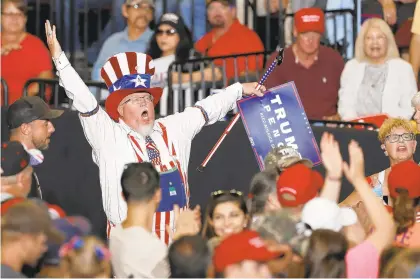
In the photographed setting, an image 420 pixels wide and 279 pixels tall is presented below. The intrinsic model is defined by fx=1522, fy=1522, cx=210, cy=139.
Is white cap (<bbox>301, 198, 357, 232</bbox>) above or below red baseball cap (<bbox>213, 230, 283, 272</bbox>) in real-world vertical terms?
above

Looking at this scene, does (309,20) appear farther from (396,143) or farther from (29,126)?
(29,126)

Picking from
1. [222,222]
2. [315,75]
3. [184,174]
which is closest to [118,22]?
[315,75]

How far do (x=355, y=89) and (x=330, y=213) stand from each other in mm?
4462

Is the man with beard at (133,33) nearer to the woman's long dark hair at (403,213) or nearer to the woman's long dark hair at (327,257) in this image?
the woman's long dark hair at (403,213)

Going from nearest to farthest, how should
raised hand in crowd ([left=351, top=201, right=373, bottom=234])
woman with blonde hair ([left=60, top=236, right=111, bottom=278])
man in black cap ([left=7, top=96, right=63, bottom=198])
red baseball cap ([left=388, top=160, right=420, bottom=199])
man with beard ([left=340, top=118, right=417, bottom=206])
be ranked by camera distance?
woman with blonde hair ([left=60, top=236, right=111, bottom=278]), red baseball cap ([left=388, top=160, right=420, bottom=199]), raised hand in crowd ([left=351, top=201, right=373, bottom=234]), man with beard ([left=340, top=118, right=417, bottom=206]), man in black cap ([left=7, top=96, right=63, bottom=198])

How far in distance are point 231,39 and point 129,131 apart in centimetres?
402

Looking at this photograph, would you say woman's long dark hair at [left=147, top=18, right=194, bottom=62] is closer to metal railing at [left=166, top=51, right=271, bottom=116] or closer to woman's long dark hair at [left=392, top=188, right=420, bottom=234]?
metal railing at [left=166, top=51, right=271, bottom=116]

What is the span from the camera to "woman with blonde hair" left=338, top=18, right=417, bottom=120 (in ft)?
40.9

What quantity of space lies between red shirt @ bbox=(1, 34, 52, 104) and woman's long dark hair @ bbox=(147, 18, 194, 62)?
3.30ft

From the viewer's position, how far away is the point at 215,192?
30.3ft

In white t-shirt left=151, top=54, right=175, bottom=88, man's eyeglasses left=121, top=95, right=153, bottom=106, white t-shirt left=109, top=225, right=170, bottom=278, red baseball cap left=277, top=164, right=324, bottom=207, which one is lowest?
white t-shirt left=109, top=225, right=170, bottom=278

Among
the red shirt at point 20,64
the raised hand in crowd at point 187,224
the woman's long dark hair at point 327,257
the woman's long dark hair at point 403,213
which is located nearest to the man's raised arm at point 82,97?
the raised hand in crowd at point 187,224

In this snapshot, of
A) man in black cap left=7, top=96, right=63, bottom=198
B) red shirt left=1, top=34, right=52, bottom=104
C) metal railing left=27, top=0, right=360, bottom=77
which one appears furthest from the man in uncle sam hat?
metal railing left=27, top=0, right=360, bottom=77

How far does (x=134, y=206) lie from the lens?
8.56 meters
